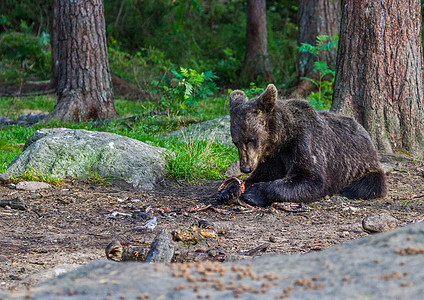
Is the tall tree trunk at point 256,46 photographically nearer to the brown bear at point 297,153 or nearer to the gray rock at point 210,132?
the gray rock at point 210,132

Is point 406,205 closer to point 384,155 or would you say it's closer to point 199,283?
point 384,155

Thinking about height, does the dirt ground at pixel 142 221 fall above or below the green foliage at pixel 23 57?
below

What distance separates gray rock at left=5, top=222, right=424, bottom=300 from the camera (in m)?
2.04

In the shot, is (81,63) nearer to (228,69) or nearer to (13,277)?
(13,277)

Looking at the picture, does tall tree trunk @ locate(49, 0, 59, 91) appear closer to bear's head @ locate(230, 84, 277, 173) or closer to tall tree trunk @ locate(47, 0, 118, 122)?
tall tree trunk @ locate(47, 0, 118, 122)

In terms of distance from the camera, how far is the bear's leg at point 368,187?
6.00m

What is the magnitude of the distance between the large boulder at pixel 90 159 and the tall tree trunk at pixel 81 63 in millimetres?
3230

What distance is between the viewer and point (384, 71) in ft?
24.8

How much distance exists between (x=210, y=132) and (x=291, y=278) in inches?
250

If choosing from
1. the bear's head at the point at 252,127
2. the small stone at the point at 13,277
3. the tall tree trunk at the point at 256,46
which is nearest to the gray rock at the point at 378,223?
the bear's head at the point at 252,127

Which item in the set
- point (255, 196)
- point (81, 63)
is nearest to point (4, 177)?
point (255, 196)

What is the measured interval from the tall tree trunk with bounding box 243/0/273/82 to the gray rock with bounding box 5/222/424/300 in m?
14.7

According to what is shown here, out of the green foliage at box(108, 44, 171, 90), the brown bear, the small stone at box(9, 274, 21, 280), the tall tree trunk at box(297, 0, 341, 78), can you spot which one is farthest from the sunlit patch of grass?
the green foliage at box(108, 44, 171, 90)

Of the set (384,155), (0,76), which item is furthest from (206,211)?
(0,76)
